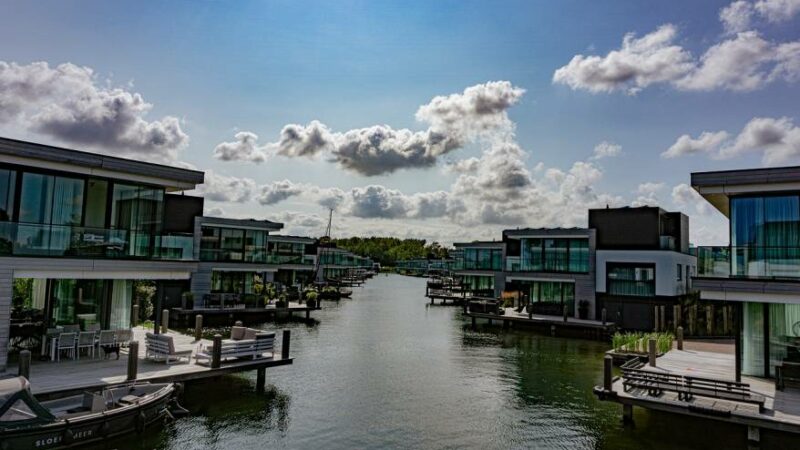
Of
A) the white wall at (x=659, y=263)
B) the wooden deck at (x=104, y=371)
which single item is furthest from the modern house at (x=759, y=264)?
the white wall at (x=659, y=263)

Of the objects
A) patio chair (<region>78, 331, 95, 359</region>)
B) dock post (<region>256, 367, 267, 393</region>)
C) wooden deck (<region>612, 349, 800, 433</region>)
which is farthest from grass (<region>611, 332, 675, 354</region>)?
patio chair (<region>78, 331, 95, 359</region>)

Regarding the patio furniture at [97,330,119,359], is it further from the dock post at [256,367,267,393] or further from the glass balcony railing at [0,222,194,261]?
the dock post at [256,367,267,393]

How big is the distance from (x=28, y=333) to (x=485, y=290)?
4275cm

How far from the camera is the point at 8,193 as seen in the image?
16922 millimetres

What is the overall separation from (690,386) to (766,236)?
559 centimetres

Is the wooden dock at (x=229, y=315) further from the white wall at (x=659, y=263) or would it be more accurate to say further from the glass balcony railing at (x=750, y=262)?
the glass balcony railing at (x=750, y=262)

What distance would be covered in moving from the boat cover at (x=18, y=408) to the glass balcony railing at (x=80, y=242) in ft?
18.2

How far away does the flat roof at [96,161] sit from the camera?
1653cm

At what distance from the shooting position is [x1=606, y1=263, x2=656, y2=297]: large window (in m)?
35.1

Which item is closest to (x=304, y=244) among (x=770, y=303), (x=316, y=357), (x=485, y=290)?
(x=485, y=290)

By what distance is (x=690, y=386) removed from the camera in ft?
49.3

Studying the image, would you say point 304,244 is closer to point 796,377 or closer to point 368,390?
point 368,390

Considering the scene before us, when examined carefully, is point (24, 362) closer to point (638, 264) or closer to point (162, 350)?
point (162, 350)

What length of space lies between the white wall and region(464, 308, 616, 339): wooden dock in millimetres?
3381
